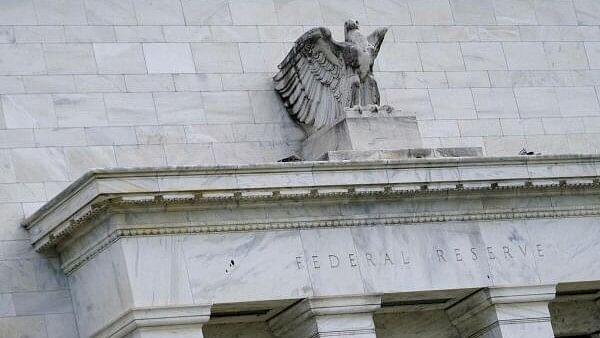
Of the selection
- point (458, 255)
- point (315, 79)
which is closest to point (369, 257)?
point (458, 255)

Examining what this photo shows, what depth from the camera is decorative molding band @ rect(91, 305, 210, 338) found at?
2409 centimetres

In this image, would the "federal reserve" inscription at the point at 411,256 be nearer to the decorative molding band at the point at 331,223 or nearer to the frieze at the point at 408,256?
the frieze at the point at 408,256

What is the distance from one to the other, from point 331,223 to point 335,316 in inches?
55.6

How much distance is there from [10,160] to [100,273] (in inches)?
101

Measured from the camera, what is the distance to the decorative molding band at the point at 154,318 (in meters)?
24.1

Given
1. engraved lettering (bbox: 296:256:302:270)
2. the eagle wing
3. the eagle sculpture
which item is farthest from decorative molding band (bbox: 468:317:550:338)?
the eagle wing

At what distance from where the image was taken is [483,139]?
99.0ft

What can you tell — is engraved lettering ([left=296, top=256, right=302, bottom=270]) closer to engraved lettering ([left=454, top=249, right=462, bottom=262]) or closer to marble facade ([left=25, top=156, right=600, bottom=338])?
marble facade ([left=25, top=156, right=600, bottom=338])

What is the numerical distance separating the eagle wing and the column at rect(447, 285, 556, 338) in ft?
12.6

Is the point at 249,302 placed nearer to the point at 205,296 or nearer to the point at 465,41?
the point at 205,296

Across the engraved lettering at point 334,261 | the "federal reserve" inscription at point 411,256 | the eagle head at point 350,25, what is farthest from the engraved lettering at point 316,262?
the eagle head at point 350,25

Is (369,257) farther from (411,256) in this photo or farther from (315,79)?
(315,79)

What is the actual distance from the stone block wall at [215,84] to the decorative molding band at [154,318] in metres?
1.39

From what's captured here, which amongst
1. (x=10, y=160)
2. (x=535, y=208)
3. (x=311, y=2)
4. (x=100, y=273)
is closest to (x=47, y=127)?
(x=10, y=160)
